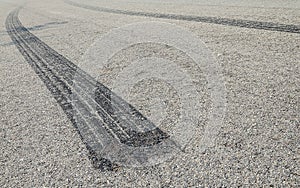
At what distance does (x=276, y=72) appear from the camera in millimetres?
5160

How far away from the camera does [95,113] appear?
4.29m

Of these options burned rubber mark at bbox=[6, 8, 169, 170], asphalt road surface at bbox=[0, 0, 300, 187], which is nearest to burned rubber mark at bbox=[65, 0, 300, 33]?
asphalt road surface at bbox=[0, 0, 300, 187]

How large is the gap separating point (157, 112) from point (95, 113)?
3.15 ft

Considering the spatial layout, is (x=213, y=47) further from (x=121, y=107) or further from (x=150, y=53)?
(x=121, y=107)

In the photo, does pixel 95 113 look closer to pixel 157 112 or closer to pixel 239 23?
pixel 157 112

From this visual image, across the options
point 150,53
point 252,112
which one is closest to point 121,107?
point 252,112

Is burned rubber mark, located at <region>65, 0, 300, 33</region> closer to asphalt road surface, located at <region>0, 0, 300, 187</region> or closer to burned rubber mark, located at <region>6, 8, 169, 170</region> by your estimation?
asphalt road surface, located at <region>0, 0, 300, 187</region>

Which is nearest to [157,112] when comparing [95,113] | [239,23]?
[95,113]

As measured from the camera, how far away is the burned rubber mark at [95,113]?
353cm

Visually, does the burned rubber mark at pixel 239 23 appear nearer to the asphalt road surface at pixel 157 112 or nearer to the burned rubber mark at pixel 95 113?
the asphalt road surface at pixel 157 112

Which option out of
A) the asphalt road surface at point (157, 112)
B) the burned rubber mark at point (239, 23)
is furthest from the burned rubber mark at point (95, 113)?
the burned rubber mark at point (239, 23)

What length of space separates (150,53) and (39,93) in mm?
2920

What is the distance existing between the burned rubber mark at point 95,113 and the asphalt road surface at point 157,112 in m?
0.02

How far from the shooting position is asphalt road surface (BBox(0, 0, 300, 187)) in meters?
2.99
